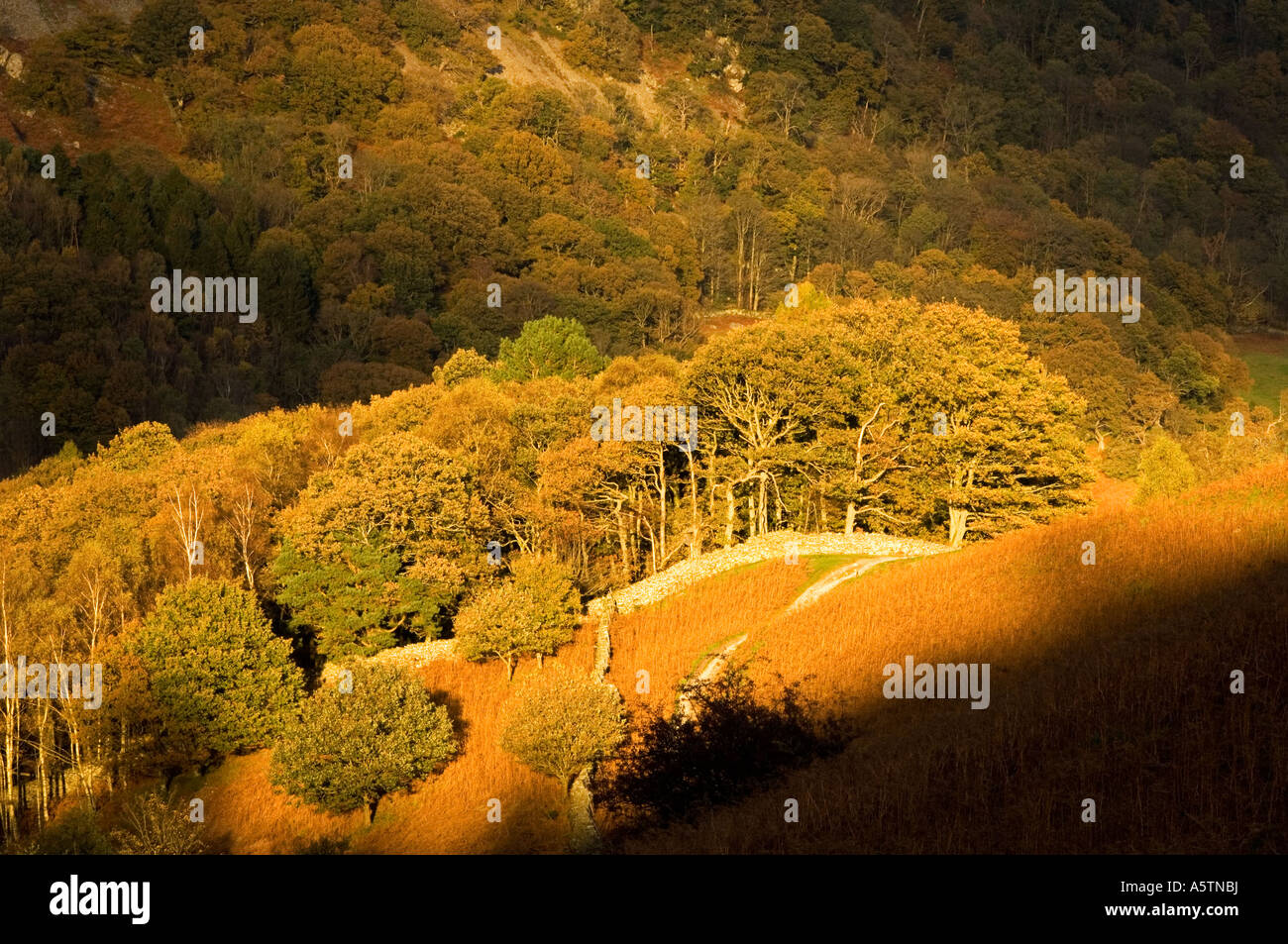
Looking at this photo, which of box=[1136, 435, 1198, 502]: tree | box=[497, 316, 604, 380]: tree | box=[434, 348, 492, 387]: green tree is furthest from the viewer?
box=[497, 316, 604, 380]: tree

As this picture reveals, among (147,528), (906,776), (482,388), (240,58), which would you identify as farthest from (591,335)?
(906,776)

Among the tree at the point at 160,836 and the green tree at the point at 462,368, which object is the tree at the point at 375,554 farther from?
the green tree at the point at 462,368

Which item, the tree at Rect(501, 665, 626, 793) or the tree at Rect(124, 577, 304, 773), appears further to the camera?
the tree at Rect(124, 577, 304, 773)

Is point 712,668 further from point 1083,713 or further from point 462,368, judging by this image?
point 462,368

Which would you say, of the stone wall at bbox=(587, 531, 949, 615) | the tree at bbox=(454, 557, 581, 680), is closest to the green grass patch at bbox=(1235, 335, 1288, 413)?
the stone wall at bbox=(587, 531, 949, 615)

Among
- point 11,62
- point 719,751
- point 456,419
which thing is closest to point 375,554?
point 456,419

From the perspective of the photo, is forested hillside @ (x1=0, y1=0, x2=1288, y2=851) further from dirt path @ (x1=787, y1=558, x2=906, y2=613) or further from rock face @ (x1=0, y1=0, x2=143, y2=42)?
rock face @ (x1=0, y1=0, x2=143, y2=42)

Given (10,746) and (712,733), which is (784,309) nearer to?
(10,746)

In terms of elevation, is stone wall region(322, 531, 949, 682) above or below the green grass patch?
below
